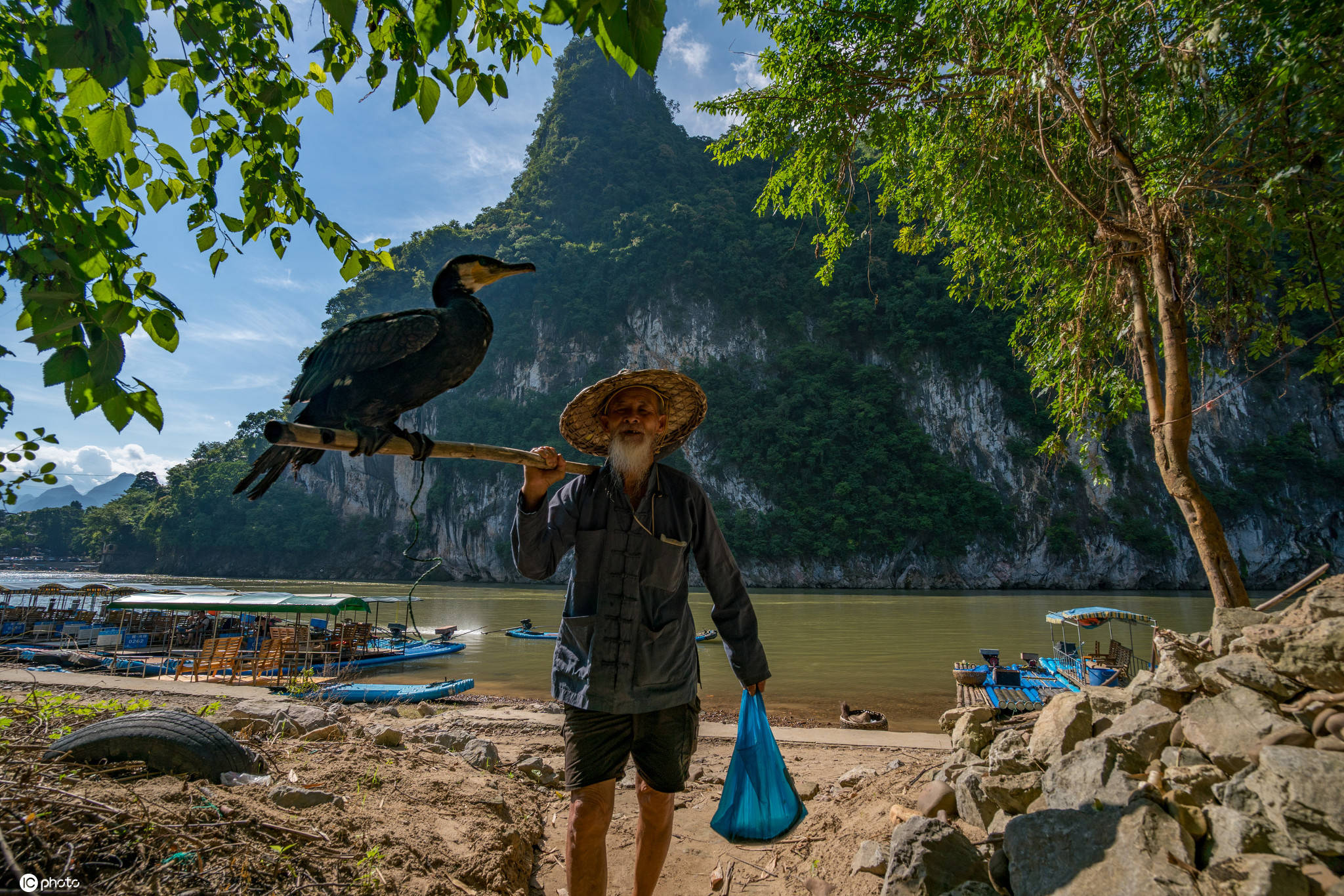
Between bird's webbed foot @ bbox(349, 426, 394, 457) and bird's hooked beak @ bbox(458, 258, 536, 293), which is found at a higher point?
bird's hooked beak @ bbox(458, 258, 536, 293)

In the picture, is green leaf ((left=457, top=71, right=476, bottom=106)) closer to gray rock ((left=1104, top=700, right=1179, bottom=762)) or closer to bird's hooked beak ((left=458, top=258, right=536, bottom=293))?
bird's hooked beak ((left=458, top=258, right=536, bottom=293))

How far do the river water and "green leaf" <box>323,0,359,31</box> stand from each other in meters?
4.39

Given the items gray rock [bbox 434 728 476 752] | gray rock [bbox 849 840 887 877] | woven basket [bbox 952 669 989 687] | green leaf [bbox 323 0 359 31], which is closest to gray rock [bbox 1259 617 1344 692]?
gray rock [bbox 849 840 887 877]

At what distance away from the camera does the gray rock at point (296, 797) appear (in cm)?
192

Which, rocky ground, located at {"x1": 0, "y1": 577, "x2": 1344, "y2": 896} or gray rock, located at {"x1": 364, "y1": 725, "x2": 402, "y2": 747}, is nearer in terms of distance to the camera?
rocky ground, located at {"x1": 0, "y1": 577, "x2": 1344, "y2": 896}

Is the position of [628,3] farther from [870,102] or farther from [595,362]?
[595,362]

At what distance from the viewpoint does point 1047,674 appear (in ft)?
26.1

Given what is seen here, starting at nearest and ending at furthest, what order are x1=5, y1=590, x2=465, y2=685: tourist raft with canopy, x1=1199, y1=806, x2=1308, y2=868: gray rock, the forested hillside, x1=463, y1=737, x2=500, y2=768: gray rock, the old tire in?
1. x1=1199, y1=806, x2=1308, y2=868: gray rock
2. the old tire
3. x1=463, y1=737, x2=500, y2=768: gray rock
4. x1=5, y1=590, x2=465, y2=685: tourist raft with canopy
5. the forested hillside

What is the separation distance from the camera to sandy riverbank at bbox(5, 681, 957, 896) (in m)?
1.45

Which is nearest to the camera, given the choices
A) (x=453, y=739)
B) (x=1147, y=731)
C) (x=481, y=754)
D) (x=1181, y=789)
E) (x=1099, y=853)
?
(x=1099, y=853)

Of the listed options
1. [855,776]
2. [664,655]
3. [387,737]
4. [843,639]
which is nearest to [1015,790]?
[664,655]

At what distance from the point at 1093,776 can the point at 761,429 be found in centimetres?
3369

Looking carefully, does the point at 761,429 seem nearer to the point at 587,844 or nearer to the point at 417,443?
the point at 417,443

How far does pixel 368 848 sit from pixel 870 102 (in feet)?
16.5
